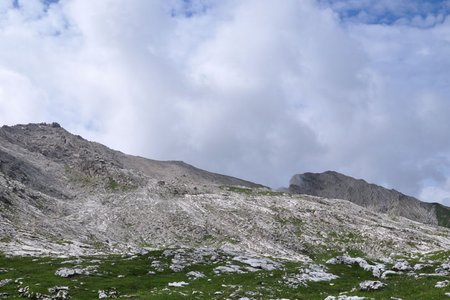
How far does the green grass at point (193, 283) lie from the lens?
43.2 m

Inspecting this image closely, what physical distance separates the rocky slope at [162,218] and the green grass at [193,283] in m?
29.9

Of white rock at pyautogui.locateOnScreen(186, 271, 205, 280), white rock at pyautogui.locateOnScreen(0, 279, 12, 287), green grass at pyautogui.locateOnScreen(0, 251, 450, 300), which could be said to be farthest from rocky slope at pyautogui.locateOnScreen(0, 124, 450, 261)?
white rock at pyautogui.locateOnScreen(186, 271, 205, 280)

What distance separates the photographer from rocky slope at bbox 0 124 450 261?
113 m

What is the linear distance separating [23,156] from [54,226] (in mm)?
83510

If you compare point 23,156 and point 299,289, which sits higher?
point 23,156

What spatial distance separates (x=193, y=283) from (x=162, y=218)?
87585mm

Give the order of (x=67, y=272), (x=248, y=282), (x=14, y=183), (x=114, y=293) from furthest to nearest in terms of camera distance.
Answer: (x=14, y=183) → (x=67, y=272) → (x=248, y=282) → (x=114, y=293)

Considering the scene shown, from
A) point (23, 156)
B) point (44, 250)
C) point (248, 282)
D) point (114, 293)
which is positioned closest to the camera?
point (114, 293)

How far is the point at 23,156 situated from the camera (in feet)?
602

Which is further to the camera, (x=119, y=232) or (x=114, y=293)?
(x=119, y=232)

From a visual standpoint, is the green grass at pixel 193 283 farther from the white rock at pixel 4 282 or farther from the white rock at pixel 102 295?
the white rock at pixel 4 282

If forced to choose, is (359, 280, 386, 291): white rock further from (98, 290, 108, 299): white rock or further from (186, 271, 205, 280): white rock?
(98, 290, 108, 299): white rock

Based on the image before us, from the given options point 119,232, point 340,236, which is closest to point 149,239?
point 119,232

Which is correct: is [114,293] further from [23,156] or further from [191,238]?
[23,156]
